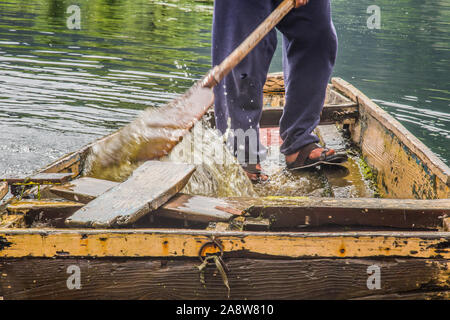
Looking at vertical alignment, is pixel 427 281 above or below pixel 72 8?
below

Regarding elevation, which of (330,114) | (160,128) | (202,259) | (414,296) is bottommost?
(414,296)

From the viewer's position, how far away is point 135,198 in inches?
84.8

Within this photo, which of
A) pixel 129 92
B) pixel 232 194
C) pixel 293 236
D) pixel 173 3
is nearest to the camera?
pixel 293 236

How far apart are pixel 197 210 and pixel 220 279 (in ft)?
1.05

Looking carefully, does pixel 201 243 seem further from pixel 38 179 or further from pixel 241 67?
pixel 241 67

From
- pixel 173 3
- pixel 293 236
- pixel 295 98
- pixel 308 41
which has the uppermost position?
pixel 173 3

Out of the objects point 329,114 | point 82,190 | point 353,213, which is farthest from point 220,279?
point 329,114

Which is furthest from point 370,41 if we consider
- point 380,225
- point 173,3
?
point 380,225

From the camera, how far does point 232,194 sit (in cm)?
315

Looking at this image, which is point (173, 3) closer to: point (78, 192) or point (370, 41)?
point (370, 41)

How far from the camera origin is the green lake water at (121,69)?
6617mm

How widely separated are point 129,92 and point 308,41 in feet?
18.0

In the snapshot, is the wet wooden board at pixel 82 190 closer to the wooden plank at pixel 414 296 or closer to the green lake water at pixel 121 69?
the wooden plank at pixel 414 296

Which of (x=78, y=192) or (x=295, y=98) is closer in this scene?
(x=78, y=192)
